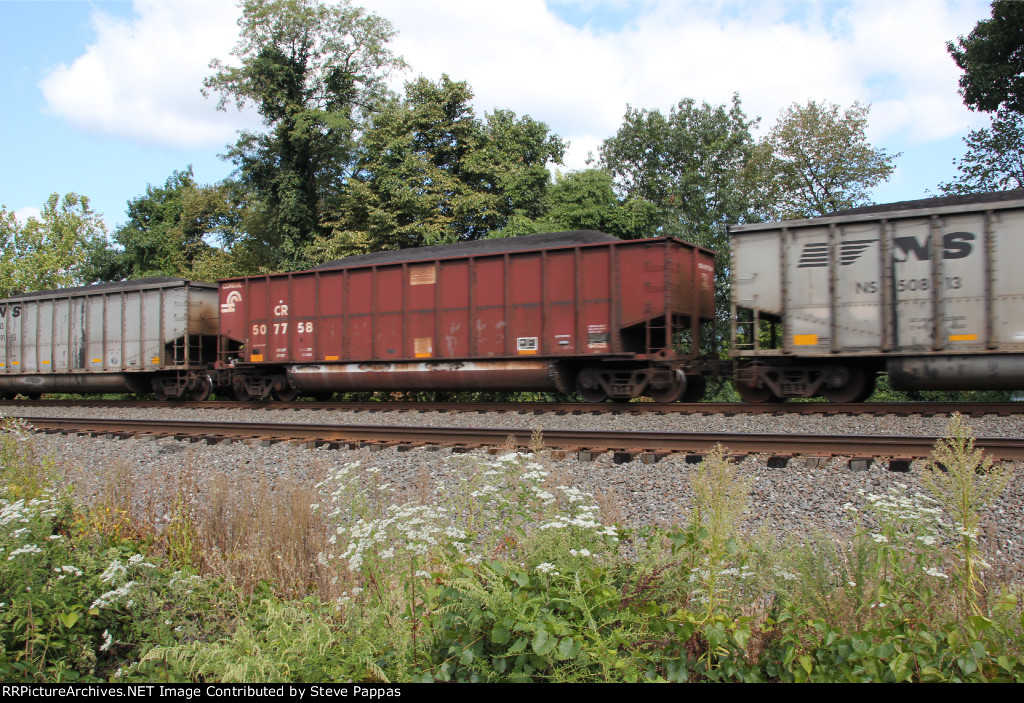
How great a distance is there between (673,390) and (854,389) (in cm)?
332

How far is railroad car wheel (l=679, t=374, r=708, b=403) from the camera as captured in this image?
1381 centimetres

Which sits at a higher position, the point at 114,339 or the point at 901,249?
the point at 901,249

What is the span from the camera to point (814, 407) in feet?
35.4

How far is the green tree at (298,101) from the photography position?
3152 cm

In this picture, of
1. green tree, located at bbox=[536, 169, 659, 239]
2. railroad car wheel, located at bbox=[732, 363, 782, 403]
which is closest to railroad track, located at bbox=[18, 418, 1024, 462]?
railroad car wheel, located at bbox=[732, 363, 782, 403]

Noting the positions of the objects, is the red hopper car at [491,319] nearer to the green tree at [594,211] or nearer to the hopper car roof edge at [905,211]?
the hopper car roof edge at [905,211]

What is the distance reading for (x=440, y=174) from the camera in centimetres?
2714

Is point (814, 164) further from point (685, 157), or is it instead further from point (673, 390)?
point (673, 390)

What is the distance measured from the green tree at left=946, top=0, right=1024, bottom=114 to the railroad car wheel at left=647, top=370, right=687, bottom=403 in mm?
22113

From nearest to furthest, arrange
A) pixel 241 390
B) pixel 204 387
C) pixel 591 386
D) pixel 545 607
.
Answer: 1. pixel 545 607
2. pixel 591 386
3. pixel 241 390
4. pixel 204 387

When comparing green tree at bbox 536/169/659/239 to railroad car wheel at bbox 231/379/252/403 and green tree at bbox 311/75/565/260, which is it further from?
railroad car wheel at bbox 231/379/252/403

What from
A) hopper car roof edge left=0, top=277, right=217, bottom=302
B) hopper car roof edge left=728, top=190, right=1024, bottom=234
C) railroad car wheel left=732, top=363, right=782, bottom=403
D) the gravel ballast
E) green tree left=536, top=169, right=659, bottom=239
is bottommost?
the gravel ballast

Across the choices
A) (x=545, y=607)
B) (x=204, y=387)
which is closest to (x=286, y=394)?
(x=204, y=387)

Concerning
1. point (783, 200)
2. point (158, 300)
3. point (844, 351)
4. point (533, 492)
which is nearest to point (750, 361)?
point (844, 351)
